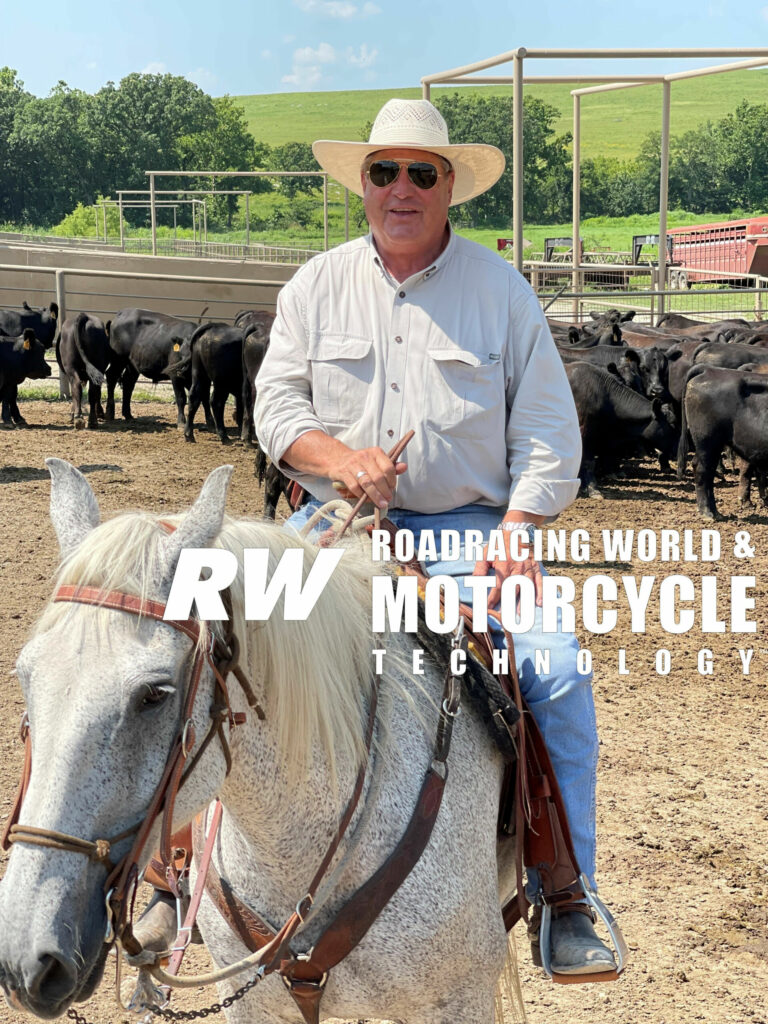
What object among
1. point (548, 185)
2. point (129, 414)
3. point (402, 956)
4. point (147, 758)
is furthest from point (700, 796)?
point (548, 185)

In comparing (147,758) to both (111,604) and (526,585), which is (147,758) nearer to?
(111,604)

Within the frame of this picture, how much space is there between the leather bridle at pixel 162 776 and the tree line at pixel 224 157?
73.7 metres

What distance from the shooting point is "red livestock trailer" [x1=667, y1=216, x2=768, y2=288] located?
3475cm

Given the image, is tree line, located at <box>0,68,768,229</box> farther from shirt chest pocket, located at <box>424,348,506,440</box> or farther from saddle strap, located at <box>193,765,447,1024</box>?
saddle strap, located at <box>193,765,447,1024</box>

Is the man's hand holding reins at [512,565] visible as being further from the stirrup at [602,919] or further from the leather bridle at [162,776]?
the leather bridle at [162,776]

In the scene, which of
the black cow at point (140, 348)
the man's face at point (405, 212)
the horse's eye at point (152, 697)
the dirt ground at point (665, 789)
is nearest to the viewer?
the horse's eye at point (152, 697)

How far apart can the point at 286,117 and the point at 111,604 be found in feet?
473

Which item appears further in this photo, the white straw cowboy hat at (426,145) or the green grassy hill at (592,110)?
the green grassy hill at (592,110)

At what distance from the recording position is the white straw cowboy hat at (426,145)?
293 centimetres

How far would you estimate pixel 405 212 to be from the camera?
9.60ft

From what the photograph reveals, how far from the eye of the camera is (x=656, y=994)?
11.7 feet

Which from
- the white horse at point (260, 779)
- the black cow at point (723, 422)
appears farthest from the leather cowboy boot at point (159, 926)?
the black cow at point (723, 422)

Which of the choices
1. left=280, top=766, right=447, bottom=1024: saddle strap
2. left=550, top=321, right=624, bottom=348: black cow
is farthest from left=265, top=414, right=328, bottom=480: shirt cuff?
left=550, top=321, right=624, bottom=348: black cow

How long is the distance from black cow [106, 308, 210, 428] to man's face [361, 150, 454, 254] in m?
12.3
